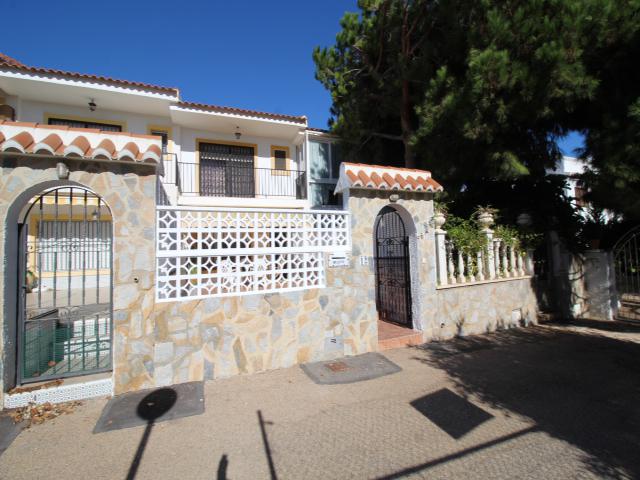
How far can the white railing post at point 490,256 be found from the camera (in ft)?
22.0

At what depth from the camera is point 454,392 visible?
12.6 ft

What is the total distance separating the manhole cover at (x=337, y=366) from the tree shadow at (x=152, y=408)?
207cm

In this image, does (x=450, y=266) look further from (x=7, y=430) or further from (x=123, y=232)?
(x=7, y=430)

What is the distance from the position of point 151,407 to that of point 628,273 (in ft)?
34.3

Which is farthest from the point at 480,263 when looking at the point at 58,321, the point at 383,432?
the point at 58,321

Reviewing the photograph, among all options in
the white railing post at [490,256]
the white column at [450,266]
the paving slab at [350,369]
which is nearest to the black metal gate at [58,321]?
the paving slab at [350,369]

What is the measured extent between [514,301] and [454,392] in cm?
409

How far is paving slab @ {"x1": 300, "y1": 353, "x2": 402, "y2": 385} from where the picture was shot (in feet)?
13.9

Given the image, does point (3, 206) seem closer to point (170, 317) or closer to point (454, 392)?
point (170, 317)

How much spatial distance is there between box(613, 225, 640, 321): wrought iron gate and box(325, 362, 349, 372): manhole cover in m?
7.34

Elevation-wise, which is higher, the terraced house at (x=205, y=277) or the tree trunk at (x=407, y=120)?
the tree trunk at (x=407, y=120)

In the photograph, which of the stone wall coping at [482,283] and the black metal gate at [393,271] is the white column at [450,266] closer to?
the stone wall coping at [482,283]

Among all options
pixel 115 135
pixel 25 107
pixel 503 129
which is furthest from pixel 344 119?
pixel 25 107

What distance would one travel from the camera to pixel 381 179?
538 cm
